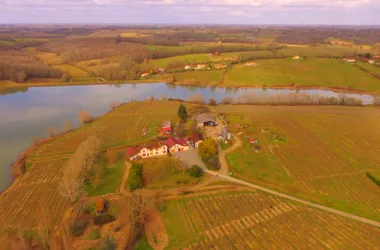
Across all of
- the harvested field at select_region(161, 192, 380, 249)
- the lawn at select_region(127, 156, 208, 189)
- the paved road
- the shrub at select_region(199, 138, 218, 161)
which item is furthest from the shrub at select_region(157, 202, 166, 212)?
the shrub at select_region(199, 138, 218, 161)

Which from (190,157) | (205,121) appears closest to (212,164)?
(190,157)

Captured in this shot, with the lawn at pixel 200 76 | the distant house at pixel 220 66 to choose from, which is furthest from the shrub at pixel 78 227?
the distant house at pixel 220 66

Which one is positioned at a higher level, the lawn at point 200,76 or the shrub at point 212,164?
the lawn at point 200,76

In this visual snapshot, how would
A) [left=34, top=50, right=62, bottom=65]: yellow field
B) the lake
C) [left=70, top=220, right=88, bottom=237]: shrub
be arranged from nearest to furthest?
[left=70, top=220, right=88, bottom=237]: shrub
the lake
[left=34, top=50, right=62, bottom=65]: yellow field

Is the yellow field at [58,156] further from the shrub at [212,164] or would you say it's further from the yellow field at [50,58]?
the yellow field at [50,58]

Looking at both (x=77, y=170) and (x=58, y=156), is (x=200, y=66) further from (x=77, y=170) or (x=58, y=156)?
(x=77, y=170)

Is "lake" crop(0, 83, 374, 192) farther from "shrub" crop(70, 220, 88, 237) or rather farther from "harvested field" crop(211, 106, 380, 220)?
"harvested field" crop(211, 106, 380, 220)

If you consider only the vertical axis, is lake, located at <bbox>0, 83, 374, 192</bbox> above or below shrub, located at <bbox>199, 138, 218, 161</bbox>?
below
